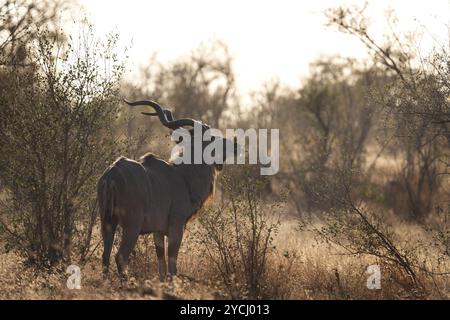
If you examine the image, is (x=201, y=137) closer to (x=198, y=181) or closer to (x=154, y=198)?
(x=198, y=181)

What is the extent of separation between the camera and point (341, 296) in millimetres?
10102

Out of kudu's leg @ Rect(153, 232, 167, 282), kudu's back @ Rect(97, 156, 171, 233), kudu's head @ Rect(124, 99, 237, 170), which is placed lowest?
kudu's leg @ Rect(153, 232, 167, 282)

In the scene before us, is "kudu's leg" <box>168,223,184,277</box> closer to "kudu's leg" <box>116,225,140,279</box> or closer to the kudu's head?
"kudu's leg" <box>116,225,140,279</box>

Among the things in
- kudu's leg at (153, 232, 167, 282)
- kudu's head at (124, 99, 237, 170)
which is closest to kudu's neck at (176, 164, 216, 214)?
kudu's head at (124, 99, 237, 170)

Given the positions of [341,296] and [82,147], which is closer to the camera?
[341,296]

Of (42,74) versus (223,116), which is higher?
(223,116)

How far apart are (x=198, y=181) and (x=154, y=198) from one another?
1323 mm

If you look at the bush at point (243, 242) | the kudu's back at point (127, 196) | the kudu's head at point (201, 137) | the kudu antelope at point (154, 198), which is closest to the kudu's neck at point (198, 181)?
the kudu antelope at point (154, 198)

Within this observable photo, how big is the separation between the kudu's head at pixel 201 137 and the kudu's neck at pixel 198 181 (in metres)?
0.15

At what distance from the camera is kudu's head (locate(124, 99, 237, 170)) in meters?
11.4
